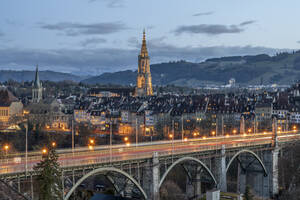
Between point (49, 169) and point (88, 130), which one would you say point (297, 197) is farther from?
point (88, 130)

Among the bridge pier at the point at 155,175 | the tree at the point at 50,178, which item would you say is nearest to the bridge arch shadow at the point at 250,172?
the bridge pier at the point at 155,175

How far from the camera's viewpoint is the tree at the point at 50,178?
3625cm

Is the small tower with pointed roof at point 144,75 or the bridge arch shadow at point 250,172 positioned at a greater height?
the small tower with pointed roof at point 144,75

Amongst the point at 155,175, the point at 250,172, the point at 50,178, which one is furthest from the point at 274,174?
the point at 50,178

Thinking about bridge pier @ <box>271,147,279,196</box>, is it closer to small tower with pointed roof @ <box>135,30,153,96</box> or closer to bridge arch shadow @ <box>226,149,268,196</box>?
bridge arch shadow @ <box>226,149,268,196</box>

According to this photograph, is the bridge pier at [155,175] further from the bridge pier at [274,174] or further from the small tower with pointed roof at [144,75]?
the small tower with pointed roof at [144,75]

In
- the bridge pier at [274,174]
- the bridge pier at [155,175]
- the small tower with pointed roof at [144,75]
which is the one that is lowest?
the bridge pier at [274,174]

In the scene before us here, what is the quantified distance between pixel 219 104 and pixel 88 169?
342ft

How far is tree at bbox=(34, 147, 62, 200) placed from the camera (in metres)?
36.2

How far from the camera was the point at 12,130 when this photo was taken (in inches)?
4968

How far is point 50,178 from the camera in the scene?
1435 inches

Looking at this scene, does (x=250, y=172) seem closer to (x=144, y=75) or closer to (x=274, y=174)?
(x=274, y=174)

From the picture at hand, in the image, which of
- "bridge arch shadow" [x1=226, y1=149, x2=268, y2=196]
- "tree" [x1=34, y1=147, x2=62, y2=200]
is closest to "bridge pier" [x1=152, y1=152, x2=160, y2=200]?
"tree" [x1=34, y1=147, x2=62, y2=200]

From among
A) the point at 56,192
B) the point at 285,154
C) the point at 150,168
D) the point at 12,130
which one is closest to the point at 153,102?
the point at 12,130
